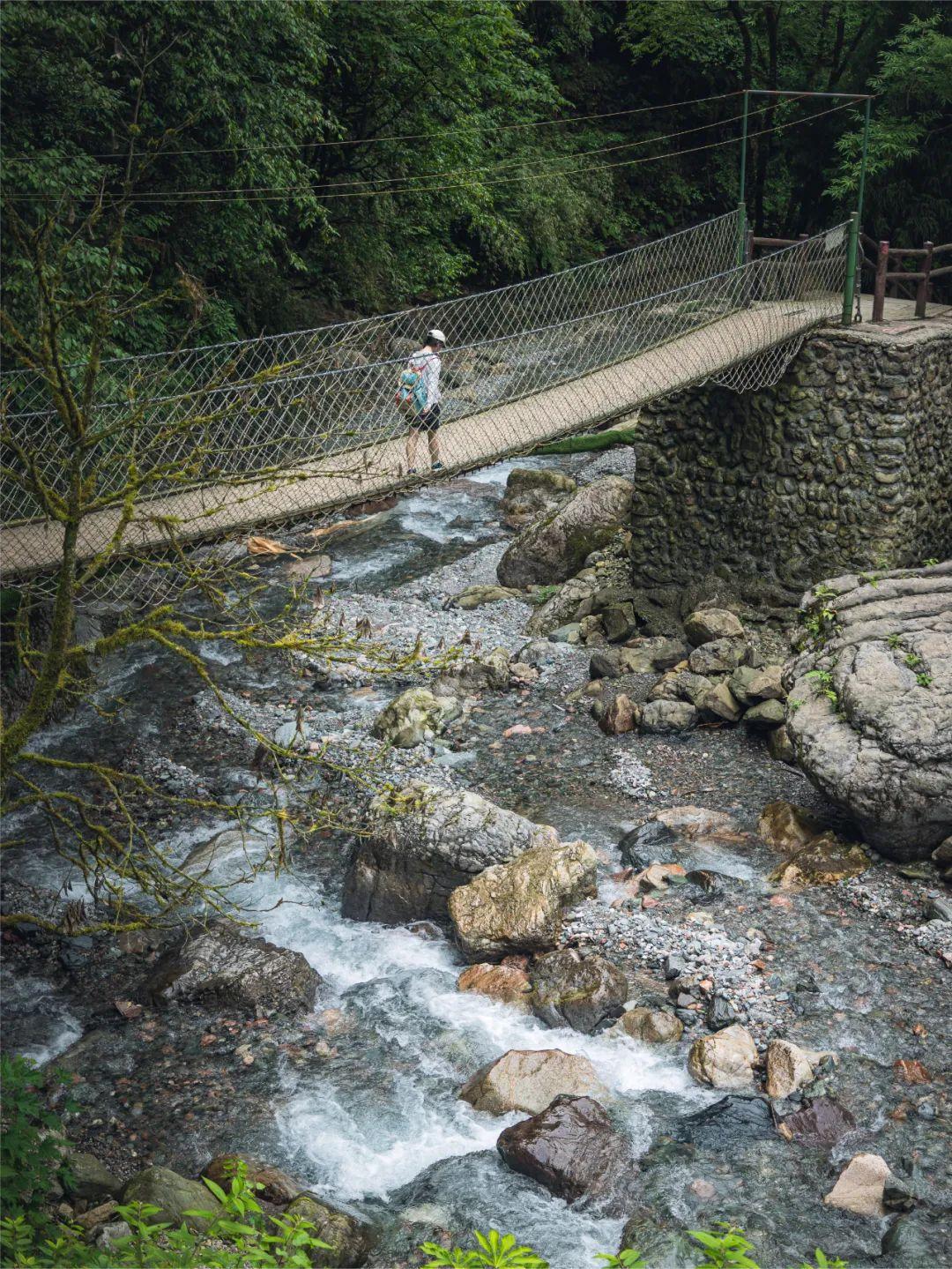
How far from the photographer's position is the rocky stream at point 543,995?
5.29m

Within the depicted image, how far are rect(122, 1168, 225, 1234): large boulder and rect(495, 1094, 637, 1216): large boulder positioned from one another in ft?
4.36

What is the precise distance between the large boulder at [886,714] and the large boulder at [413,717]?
2.74 m

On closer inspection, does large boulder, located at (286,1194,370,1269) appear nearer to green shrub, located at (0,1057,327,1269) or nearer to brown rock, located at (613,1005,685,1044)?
green shrub, located at (0,1057,327,1269)

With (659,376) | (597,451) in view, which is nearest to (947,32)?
(597,451)

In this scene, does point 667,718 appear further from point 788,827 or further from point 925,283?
point 925,283

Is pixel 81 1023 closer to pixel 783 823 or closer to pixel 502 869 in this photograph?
pixel 502 869

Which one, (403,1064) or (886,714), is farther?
(886,714)

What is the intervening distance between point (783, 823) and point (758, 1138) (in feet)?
8.80

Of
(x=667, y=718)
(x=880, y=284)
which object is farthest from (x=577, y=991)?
(x=880, y=284)

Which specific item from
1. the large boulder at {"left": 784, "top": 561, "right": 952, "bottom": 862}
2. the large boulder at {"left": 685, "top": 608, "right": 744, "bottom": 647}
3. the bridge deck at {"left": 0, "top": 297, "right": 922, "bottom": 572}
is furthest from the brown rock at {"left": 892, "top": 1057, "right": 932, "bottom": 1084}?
the large boulder at {"left": 685, "top": 608, "right": 744, "bottom": 647}

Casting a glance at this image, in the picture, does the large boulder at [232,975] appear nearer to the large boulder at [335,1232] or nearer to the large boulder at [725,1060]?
the large boulder at [335,1232]

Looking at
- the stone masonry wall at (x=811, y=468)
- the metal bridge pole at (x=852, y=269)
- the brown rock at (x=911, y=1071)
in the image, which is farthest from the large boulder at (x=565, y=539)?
the brown rock at (x=911, y=1071)

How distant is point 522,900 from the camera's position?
694 cm

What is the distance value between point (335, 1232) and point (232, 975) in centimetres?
188
